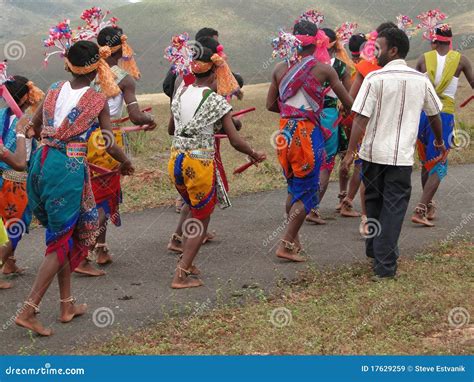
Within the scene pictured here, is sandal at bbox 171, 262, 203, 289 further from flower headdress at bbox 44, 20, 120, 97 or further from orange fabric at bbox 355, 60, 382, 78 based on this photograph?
orange fabric at bbox 355, 60, 382, 78

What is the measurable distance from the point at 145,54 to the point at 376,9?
1850 centimetres

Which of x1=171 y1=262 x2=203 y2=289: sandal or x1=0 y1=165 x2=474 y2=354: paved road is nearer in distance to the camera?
x1=0 y1=165 x2=474 y2=354: paved road

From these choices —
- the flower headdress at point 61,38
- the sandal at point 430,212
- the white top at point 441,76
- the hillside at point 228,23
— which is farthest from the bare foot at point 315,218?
the hillside at point 228,23

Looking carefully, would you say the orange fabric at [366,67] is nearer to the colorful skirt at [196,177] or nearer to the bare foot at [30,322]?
the colorful skirt at [196,177]

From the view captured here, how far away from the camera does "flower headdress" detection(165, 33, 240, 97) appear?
6.61 metres

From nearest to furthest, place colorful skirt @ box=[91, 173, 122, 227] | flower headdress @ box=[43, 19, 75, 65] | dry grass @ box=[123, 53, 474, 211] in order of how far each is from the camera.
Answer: flower headdress @ box=[43, 19, 75, 65] → colorful skirt @ box=[91, 173, 122, 227] → dry grass @ box=[123, 53, 474, 211]

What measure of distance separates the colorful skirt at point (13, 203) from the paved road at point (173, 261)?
47 cm

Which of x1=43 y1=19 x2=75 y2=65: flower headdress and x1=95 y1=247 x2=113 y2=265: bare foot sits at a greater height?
x1=43 y1=19 x2=75 y2=65: flower headdress

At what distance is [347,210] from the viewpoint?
9.35m

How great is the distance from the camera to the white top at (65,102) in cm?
589

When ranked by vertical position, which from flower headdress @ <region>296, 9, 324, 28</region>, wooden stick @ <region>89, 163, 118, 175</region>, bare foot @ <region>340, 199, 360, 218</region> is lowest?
bare foot @ <region>340, 199, 360, 218</region>

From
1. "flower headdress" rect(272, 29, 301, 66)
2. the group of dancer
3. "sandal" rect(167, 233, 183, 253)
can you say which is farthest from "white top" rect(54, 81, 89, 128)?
"sandal" rect(167, 233, 183, 253)

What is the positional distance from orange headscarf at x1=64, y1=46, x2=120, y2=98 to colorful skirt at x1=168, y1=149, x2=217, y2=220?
766 millimetres

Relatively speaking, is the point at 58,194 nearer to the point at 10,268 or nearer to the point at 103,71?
the point at 103,71
